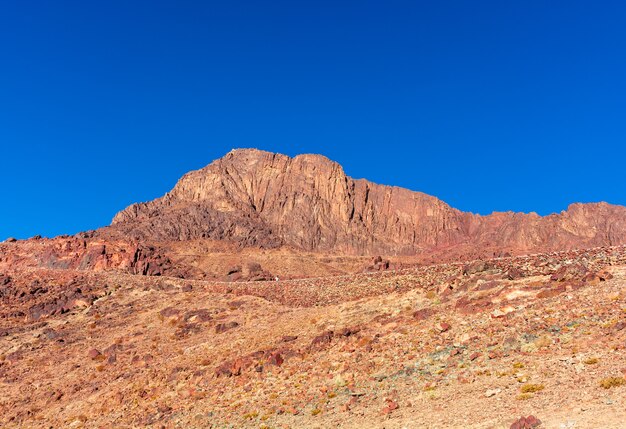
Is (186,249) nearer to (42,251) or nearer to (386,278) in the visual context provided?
(42,251)

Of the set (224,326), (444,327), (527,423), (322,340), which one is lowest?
(527,423)

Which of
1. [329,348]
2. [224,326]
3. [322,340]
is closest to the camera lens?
[329,348]

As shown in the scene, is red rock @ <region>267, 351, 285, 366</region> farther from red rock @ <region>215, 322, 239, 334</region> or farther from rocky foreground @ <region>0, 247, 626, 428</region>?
red rock @ <region>215, 322, 239, 334</region>

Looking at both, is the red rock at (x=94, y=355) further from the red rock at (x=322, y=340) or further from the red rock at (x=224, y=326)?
the red rock at (x=322, y=340)

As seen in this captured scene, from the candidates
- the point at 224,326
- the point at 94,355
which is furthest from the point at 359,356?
the point at 94,355

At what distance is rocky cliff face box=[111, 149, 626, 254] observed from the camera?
125 m

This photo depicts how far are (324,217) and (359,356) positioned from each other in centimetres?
11975

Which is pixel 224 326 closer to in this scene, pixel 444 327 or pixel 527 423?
pixel 444 327

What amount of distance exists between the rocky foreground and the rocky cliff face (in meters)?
86.7

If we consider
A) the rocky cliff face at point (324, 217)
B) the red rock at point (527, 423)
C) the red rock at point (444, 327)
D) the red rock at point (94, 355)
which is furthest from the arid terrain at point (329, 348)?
the rocky cliff face at point (324, 217)

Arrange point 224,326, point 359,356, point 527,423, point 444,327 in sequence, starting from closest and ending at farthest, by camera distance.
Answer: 1. point 527,423
2. point 359,356
3. point 444,327
4. point 224,326

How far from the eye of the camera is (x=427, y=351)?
17594 mm

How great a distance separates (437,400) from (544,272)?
12.9 meters

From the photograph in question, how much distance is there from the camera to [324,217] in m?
138
